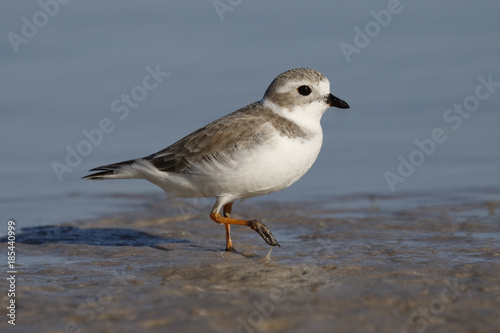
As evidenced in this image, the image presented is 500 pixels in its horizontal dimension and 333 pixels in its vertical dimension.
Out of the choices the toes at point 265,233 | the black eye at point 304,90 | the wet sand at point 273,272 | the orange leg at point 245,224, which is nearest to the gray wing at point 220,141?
Result: the black eye at point 304,90

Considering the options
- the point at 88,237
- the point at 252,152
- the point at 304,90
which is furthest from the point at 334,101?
the point at 88,237

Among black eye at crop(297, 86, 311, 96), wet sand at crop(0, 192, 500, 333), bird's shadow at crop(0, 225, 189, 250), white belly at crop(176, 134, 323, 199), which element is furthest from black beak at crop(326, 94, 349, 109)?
bird's shadow at crop(0, 225, 189, 250)

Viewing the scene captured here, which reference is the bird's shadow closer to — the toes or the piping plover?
the piping plover

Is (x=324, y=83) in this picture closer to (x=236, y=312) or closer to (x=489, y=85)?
(x=236, y=312)

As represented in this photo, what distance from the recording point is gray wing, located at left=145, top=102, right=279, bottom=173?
7523 mm

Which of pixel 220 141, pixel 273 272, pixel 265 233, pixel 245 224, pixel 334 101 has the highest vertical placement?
pixel 334 101

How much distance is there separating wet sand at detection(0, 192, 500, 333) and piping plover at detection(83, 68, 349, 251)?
67cm

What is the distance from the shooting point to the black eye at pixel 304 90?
8.00 m

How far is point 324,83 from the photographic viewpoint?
8039 millimetres

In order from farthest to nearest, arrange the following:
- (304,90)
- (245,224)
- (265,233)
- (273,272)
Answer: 1. (304,90)
2. (245,224)
3. (265,233)
4. (273,272)

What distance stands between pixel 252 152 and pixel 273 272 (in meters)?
1.40

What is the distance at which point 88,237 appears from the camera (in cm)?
885

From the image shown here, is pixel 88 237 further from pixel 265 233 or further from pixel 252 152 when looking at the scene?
pixel 252 152

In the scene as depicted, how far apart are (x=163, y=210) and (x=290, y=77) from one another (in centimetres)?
336
